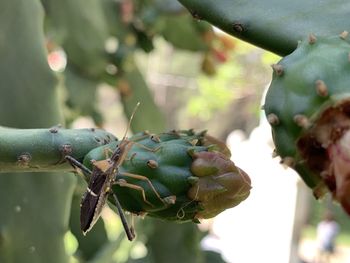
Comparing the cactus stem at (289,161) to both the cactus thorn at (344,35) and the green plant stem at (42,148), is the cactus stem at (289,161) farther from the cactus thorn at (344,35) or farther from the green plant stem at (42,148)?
the green plant stem at (42,148)

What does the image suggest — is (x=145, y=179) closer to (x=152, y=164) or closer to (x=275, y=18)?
(x=152, y=164)

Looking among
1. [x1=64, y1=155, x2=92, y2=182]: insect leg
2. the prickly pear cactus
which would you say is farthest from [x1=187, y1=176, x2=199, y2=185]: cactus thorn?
[x1=64, y1=155, x2=92, y2=182]: insect leg

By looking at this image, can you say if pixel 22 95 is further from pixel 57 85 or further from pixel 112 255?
pixel 112 255

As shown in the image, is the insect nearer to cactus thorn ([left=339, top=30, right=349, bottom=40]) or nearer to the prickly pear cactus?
the prickly pear cactus

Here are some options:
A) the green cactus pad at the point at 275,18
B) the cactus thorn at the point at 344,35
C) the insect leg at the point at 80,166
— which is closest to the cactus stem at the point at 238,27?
the green cactus pad at the point at 275,18

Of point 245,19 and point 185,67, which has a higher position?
point 245,19

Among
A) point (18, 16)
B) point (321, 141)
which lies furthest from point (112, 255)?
point (321, 141)

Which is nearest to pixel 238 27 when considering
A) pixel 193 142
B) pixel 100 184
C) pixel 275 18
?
pixel 275 18
